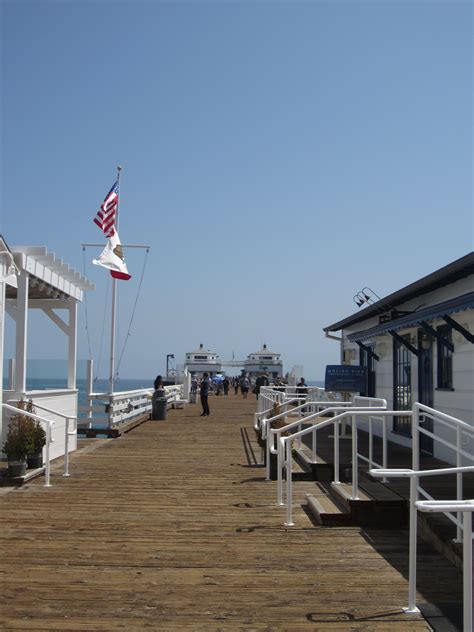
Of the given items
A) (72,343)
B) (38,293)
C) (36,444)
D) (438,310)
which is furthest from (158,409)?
(438,310)

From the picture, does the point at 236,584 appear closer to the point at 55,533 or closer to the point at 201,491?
the point at 55,533

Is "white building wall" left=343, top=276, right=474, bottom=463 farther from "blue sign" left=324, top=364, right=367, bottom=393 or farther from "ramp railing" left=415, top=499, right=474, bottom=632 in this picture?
"ramp railing" left=415, top=499, right=474, bottom=632

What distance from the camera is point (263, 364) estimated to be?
7269 cm

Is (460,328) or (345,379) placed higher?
(460,328)

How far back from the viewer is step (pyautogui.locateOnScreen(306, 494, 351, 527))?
25.4ft

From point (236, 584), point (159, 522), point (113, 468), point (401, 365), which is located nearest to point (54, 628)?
point (236, 584)

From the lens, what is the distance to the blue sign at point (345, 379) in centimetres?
1572

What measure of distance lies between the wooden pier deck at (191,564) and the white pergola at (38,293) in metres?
2.51

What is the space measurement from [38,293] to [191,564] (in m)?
9.33

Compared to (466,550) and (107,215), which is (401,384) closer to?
(107,215)

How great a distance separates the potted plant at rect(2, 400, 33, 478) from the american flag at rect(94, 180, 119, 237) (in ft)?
32.9

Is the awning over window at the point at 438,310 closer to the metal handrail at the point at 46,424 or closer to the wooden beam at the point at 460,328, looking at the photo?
the wooden beam at the point at 460,328

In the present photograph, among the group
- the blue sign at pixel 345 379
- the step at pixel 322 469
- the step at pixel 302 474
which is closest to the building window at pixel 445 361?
the step at pixel 322 469

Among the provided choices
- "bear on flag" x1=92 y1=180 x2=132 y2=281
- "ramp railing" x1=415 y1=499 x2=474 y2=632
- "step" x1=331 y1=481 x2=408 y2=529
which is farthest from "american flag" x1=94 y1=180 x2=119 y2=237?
"ramp railing" x1=415 y1=499 x2=474 y2=632
